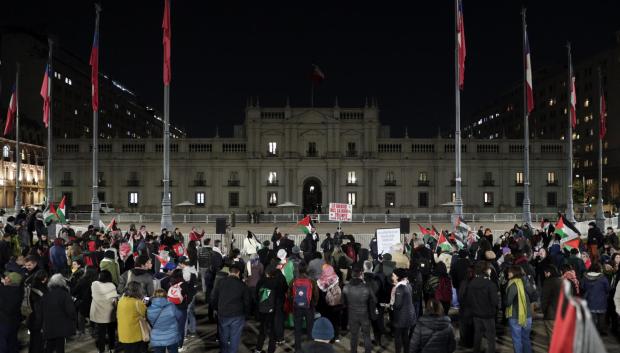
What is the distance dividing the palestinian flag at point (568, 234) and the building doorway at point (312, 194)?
4017cm

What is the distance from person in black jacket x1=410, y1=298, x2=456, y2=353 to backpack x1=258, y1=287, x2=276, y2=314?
11.2 feet

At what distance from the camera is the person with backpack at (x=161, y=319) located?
7246 millimetres

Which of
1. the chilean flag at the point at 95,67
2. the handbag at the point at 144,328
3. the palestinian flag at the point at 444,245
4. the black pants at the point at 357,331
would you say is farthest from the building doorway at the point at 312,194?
the handbag at the point at 144,328

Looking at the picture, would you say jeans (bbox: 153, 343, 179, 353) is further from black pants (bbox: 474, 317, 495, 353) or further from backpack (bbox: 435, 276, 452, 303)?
backpack (bbox: 435, 276, 452, 303)

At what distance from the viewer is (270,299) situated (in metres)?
8.88

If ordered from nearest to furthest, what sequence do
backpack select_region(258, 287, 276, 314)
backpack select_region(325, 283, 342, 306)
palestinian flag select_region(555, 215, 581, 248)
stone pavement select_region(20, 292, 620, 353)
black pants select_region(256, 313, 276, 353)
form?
backpack select_region(258, 287, 276, 314)
black pants select_region(256, 313, 276, 353)
stone pavement select_region(20, 292, 620, 353)
backpack select_region(325, 283, 342, 306)
palestinian flag select_region(555, 215, 581, 248)

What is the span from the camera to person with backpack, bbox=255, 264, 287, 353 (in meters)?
8.88

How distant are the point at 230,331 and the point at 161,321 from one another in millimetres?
1440

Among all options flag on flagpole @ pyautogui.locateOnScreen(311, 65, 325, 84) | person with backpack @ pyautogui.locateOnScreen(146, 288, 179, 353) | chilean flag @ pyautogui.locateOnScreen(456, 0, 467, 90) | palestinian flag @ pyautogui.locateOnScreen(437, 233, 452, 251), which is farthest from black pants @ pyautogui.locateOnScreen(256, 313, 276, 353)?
flag on flagpole @ pyautogui.locateOnScreen(311, 65, 325, 84)

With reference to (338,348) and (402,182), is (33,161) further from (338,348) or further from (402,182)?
(338,348)

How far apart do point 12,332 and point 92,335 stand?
8.96ft

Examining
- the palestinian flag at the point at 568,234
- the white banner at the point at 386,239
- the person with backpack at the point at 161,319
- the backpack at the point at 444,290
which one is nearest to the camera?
the person with backpack at the point at 161,319

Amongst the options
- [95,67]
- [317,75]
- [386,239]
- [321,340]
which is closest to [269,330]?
[321,340]

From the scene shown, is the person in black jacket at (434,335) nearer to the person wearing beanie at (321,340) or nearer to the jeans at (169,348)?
the person wearing beanie at (321,340)
